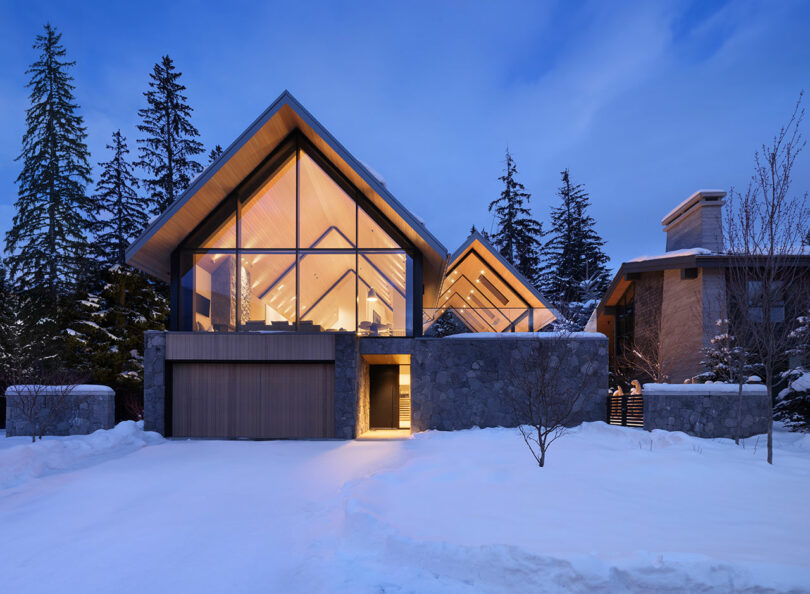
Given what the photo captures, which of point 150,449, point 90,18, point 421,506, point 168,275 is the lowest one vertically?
point 150,449

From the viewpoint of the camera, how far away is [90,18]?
388 ft

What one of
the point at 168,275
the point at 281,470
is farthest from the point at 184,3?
the point at 281,470

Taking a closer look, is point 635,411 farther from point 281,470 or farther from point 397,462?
point 281,470

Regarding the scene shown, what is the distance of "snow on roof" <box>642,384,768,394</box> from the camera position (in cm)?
1020

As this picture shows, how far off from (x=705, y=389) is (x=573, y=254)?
2783 centimetres

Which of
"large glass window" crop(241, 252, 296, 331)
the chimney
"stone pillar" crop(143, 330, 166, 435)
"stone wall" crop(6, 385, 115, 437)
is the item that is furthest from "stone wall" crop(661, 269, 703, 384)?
"stone wall" crop(6, 385, 115, 437)

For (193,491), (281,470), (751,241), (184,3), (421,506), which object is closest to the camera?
(421,506)

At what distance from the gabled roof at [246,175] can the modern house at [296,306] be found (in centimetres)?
4

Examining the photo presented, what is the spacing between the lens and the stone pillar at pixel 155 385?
1120 centimetres

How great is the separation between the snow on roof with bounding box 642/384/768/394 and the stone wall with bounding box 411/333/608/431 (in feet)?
4.73

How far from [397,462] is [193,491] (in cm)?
316

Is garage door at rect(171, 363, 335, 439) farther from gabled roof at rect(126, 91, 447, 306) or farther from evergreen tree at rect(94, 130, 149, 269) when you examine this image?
evergreen tree at rect(94, 130, 149, 269)

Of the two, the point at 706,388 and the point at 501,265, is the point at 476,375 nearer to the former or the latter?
the point at 501,265

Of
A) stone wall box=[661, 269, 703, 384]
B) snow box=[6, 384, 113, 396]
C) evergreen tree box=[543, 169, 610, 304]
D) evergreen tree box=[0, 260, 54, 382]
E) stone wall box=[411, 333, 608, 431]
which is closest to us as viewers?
snow box=[6, 384, 113, 396]
